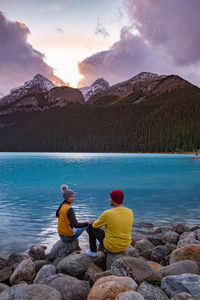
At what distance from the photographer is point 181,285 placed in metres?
5.07

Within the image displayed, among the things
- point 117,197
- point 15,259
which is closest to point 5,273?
point 15,259

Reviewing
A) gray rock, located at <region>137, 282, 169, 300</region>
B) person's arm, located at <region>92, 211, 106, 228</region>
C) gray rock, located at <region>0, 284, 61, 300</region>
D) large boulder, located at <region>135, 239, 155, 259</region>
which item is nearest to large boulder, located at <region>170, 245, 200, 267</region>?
large boulder, located at <region>135, 239, 155, 259</region>

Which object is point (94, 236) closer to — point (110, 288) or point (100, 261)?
point (100, 261)

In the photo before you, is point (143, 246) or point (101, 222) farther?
point (143, 246)

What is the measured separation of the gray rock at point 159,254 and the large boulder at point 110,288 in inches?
153

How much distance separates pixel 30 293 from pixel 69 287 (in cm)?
109

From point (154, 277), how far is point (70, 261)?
235cm

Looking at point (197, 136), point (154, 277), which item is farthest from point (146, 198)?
point (197, 136)

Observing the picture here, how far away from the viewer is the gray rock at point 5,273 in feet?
23.7

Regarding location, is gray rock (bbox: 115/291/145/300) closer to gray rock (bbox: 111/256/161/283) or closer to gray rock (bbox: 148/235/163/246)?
gray rock (bbox: 111/256/161/283)

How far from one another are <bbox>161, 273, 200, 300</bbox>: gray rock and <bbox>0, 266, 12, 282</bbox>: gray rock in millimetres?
4446

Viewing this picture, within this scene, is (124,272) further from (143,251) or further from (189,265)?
(143,251)

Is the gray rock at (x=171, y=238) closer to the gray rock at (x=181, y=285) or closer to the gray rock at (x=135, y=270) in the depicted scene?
the gray rock at (x=135, y=270)

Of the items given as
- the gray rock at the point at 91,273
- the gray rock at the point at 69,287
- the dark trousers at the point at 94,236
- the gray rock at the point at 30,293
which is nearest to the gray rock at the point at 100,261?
the dark trousers at the point at 94,236
